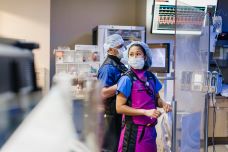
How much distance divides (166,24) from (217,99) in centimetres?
126

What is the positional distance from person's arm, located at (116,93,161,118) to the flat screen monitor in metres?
1.56

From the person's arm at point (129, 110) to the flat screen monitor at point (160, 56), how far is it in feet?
5.11

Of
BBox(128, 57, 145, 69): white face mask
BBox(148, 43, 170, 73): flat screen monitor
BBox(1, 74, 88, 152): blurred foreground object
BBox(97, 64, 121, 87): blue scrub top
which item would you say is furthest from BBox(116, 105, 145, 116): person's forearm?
BBox(1, 74, 88, 152): blurred foreground object

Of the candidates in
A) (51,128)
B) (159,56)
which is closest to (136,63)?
(159,56)

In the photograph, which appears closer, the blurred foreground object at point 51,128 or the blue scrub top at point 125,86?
the blurred foreground object at point 51,128

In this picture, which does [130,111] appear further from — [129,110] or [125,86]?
[125,86]

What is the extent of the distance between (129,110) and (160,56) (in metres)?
1.70

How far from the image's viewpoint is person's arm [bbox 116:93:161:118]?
217 cm

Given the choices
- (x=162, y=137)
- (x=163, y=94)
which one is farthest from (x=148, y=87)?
(x=163, y=94)

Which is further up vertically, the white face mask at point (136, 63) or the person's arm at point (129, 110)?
the white face mask at point (136, 63)

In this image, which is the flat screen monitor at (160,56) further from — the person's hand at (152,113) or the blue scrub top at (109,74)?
the person's hand at (152,113)

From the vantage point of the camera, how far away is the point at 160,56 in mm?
3855

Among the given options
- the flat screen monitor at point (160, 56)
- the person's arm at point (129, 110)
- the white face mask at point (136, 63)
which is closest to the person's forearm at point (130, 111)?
the person's arm at point (129, 110)

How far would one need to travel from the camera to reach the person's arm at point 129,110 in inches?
85.4
